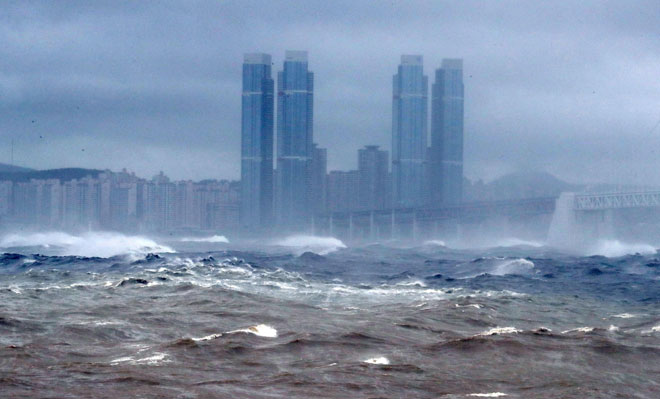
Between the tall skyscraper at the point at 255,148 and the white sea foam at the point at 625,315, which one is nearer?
the white sea foam at the point at 625,315

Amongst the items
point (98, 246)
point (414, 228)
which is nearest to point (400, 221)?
point (414, 228)

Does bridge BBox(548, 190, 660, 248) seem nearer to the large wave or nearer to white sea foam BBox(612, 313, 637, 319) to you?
the large wave

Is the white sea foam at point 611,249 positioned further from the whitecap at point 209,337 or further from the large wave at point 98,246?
the whitecap at point 209,337

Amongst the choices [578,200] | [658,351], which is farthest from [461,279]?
[578,200]

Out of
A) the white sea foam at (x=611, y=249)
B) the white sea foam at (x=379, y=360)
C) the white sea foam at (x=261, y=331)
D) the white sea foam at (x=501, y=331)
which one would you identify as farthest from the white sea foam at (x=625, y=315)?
the white sea foam at (x=611, y=249)

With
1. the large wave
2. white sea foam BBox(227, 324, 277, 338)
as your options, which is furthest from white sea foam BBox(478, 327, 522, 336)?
the large wave

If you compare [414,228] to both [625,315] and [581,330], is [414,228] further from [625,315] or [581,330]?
[581,330]
